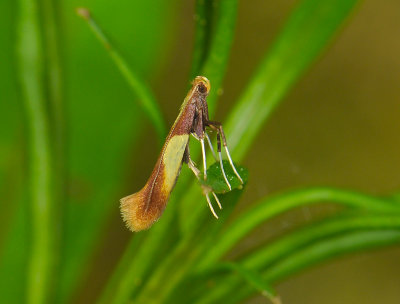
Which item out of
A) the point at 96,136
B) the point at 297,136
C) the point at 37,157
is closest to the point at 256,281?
the point at 37,157

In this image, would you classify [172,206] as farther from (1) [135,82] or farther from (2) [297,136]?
(2) [297,136]

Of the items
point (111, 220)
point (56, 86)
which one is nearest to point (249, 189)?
point (111, 220)

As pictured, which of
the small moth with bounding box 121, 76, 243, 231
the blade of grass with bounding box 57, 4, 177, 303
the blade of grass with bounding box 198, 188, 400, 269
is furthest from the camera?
the blade of grass with bounding box 57, 4, 177, 303

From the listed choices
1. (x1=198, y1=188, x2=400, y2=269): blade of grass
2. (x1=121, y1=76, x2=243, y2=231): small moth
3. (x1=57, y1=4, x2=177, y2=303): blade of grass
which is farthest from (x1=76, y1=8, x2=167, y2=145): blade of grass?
(x1=57, y1=4, x2=177, y2=303): blade of grass

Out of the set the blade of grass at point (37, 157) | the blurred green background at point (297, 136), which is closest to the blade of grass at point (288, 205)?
the blade of grass at point (37, 157)

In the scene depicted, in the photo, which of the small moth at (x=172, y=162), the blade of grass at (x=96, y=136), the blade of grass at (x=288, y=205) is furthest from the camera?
the blade of grass at (x=96, y=136)

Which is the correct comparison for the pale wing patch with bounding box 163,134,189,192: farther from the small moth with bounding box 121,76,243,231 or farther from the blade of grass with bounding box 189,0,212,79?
the blade of grass with bounding box 189,0,212,79

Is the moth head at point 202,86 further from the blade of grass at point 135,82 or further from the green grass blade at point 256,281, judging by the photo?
the green grass blade at point 256,281

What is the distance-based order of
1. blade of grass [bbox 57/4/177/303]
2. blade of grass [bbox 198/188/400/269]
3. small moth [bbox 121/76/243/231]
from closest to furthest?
small moth [bbox 121/76/243/231], blade of grass [bbox 198/188/400/269], blade of grass [bbox 57/4/177/303]

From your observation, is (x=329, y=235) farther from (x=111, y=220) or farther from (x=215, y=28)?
(x=111, y=220)
